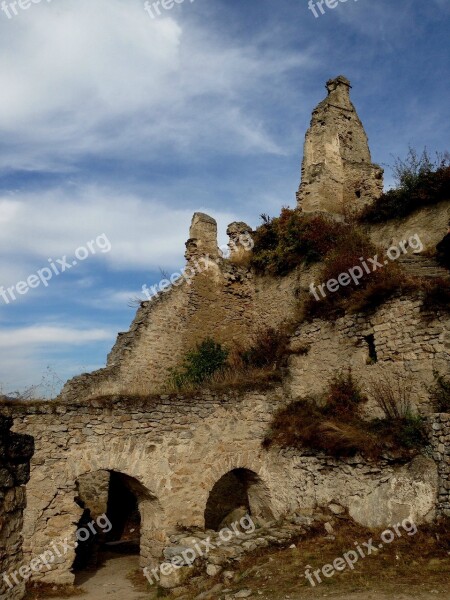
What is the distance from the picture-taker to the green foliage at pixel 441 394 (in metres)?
9.61

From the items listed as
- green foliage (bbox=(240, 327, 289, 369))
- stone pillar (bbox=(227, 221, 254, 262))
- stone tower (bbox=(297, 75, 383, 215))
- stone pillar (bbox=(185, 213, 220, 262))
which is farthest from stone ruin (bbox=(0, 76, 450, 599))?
stone tower (bbox=(297, 75, 383, 215))

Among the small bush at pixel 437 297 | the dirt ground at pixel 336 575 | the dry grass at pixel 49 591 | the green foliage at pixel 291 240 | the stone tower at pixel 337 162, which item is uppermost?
the stone tower at pixel 337 162

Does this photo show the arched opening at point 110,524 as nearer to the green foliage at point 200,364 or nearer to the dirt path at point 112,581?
the dirt path at point 112,581

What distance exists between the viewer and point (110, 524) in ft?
48.9

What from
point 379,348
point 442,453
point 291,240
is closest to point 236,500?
point 379,348

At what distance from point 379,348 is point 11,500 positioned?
8.81 m

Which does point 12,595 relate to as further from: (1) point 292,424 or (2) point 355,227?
(2) point 355,227

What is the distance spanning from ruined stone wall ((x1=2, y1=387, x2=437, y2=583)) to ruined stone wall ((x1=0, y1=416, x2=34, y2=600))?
490cm

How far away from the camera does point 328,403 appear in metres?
11.6

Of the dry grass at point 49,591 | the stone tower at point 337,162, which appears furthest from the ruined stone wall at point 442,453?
the stone tower at point 337,162

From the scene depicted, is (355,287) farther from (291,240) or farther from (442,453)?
(291,240)

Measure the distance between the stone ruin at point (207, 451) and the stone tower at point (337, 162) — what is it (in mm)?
5118

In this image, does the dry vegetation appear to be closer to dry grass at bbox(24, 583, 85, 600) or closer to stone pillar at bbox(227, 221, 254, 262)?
dry grass at bbox(24, 583, 85, 600)

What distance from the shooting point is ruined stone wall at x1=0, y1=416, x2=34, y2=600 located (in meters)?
4.15
